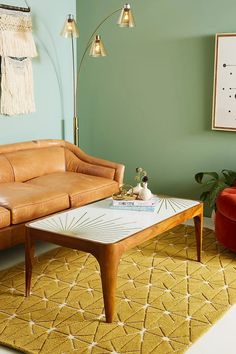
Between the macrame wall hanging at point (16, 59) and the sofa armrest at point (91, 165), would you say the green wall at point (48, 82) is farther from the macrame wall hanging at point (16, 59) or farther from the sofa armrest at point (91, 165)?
the sofa armrest at point (91, 165)

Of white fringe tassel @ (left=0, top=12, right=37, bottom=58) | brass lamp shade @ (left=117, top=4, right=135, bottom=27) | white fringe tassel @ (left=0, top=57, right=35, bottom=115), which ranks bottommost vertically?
white fringe tassel @ (left=0, top=57, right=35, bottom=115)

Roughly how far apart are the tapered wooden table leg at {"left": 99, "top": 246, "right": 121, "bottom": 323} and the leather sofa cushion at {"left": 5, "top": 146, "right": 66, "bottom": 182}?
1.85 m

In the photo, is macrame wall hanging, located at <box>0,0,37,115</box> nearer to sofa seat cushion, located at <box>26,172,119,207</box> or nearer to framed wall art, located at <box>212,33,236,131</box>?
sofa seat cushion, located at <box>26,172,119,207</box>

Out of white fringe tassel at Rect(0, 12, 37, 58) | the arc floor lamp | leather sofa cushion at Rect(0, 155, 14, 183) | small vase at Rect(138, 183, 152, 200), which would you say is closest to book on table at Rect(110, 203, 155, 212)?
small vase at Rect(138, 183, 152, 200)

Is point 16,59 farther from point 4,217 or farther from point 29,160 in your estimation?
point 4,217

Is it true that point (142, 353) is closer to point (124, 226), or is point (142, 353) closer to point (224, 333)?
point (224, 333)

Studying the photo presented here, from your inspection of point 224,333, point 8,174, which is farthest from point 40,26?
point 224,333

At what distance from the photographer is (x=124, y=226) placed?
3.19 m

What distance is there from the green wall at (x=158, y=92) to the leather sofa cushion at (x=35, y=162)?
739 millimetres

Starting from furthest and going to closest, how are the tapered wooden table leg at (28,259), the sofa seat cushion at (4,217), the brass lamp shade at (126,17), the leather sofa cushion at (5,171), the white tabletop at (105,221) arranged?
the brass lamp shade at (126,17)
the leather sofa cushion at (5,171)
the sofa seat cushion at (4,217)
the tapered wooden table leg at (28,259)
the white tabletop at (105,221)

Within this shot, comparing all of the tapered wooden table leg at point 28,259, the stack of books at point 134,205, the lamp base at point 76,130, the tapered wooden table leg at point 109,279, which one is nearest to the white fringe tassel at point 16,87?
the lamp base at point 76,130

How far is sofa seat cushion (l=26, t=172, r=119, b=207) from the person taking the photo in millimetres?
4141

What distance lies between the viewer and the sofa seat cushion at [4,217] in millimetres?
3510

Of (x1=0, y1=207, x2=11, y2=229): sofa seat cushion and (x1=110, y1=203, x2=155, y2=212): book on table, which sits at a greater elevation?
Answer: (x1=110, y1=203, x2=155, y2=212): book on table
